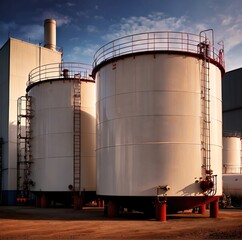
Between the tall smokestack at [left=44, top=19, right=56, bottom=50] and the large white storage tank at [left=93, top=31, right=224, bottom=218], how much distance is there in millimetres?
21431

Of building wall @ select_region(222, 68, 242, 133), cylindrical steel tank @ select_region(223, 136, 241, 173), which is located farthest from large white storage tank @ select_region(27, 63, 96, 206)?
building wall @ select_region(222, 68, 242, 133)

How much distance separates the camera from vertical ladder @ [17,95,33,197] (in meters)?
31.9

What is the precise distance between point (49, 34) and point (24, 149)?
43.4 ft

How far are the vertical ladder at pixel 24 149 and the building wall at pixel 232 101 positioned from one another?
98.2 ft

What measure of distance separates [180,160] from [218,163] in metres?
3.18

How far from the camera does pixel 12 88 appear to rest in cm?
3750

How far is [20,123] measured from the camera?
35.3m

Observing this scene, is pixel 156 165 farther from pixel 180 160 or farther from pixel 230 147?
pixel 230 147

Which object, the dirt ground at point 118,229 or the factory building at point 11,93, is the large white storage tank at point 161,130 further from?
the factory building at point 11,93

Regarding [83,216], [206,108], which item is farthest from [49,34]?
[206,108]

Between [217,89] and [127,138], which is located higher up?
[217,89]

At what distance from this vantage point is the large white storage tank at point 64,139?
96.8 feet

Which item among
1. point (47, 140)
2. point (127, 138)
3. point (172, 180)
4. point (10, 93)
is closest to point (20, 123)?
point (10, 93)

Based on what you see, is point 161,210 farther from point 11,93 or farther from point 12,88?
point 12,88
